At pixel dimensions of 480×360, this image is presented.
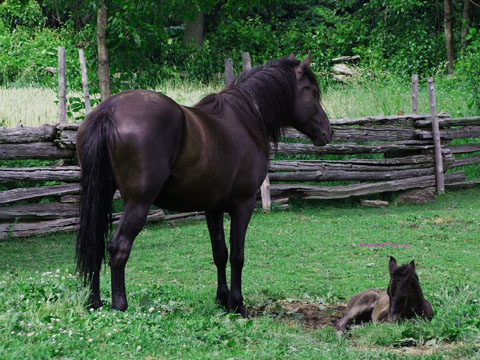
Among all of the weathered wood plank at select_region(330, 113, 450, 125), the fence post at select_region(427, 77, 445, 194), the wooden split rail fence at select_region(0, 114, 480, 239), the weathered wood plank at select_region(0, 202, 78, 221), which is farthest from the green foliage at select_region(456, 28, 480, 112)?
the weathered wood plank at select_region(0, 202, 78, 221)

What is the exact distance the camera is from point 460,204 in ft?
40.7

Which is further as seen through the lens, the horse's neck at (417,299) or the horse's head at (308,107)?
the horse's head at (308,107)

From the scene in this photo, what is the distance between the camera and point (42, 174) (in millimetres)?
9688

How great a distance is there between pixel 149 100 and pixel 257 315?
2.30m

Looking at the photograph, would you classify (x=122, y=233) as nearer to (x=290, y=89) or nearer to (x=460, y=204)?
(x=290, y=89)

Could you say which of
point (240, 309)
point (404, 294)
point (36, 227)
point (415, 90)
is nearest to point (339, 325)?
point (404, 294)

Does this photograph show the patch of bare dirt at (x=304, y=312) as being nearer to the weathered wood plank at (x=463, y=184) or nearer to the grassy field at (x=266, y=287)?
the grassy field at (x=266, y=287)

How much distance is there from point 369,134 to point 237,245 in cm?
790

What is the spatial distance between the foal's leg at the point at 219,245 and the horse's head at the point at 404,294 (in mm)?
1586

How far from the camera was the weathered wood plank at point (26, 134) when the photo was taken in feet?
30.3

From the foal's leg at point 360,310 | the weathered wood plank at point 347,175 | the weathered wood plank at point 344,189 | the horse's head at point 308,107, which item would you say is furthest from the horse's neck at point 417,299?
the weathered wood plank at point 347,175

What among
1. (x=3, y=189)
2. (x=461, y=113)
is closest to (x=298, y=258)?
(x=3, y=189)

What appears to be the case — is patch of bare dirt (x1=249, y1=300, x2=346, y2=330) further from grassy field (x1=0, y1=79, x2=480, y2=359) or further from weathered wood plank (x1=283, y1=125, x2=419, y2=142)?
weathered wood plank (x1=283, y1=125, x2=419, y2=142)

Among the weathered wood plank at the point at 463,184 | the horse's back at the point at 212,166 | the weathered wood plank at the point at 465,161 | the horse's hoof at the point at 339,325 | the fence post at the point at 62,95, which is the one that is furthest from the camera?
the weathered wood plank at the point at 465,161
